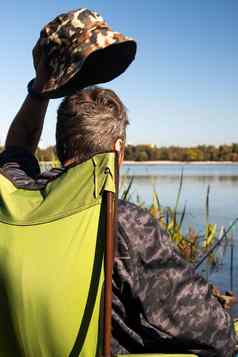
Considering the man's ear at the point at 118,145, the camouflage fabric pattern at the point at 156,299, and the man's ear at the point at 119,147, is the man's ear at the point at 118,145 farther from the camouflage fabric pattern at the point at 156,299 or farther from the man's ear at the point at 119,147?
the camouflage fabric pattern at the point at 156,299

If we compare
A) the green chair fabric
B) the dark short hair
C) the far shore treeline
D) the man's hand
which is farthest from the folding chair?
the far shore treeline

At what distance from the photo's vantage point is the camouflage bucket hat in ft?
6.50

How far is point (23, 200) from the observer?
1774 millimetres

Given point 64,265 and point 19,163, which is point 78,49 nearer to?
point 19,163

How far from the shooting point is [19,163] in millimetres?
2176

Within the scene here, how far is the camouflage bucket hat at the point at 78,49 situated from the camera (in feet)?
6.50

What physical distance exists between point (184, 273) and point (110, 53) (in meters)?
0.80

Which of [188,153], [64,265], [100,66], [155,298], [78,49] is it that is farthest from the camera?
[188,153]

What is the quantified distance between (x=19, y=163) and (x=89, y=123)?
1.48 feet

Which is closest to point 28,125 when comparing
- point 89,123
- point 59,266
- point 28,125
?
point 28,125

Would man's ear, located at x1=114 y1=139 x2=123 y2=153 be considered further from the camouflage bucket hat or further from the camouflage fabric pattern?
the camouflage bucket hat

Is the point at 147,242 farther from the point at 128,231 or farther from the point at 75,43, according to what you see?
the point at 75,43

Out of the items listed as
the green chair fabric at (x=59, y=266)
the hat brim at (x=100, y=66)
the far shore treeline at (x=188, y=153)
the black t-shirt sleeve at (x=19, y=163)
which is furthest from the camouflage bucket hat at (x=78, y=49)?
the far shore treeline at (x=188, y=153)

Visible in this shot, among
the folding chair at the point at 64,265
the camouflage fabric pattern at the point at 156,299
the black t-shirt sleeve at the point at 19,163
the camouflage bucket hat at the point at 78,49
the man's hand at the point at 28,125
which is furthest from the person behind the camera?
the man's hand at the point at 28,125
